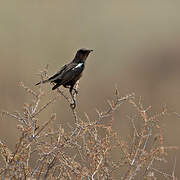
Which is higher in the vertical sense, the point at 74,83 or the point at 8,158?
the point at 74,83

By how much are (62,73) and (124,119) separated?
3591mm

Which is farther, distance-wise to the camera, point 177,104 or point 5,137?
point 177,104

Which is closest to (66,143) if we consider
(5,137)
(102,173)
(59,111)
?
(102,173)

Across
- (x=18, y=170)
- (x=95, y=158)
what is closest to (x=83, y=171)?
(x=95, y=158)

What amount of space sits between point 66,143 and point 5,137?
4.62 meters

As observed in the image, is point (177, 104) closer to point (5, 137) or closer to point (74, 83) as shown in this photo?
point (5, 137)

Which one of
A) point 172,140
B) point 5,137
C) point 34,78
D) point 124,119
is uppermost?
point 34,78

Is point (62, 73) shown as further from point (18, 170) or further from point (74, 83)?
point (18, 170)

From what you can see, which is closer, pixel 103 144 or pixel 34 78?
pixel 103 144

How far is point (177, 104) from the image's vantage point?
8172 mm

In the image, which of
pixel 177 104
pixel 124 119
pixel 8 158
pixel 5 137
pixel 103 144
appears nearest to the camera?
pixel 8 158

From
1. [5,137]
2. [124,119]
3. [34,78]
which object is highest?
[34,78]

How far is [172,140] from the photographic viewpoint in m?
7.81

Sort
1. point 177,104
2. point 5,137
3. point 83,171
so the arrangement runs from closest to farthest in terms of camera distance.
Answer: point 83,171 → point 5,137 → point 177,104
